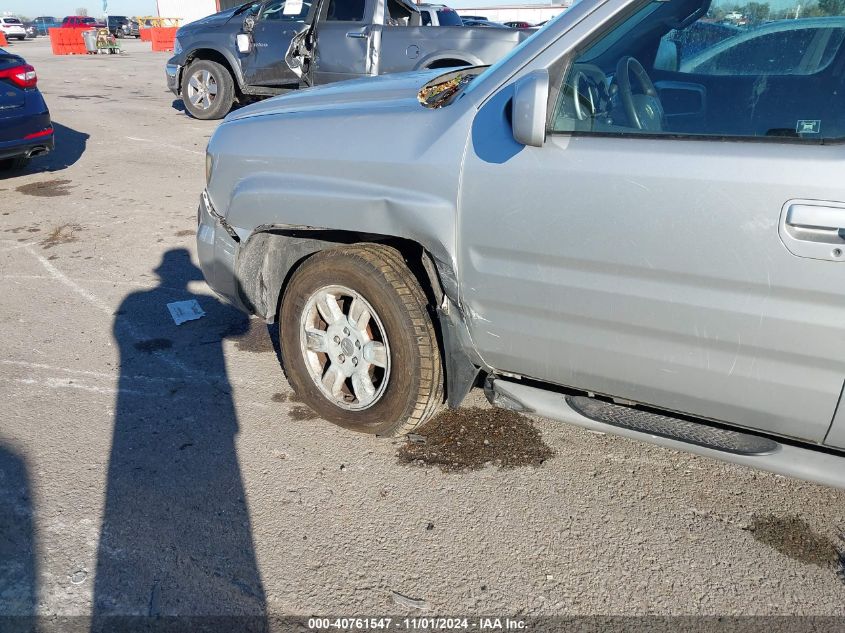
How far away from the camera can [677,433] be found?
7.97 feet

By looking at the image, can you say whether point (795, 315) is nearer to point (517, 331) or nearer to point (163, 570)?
point (517, 331)

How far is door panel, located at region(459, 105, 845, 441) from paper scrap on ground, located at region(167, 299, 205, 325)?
8.46 feet

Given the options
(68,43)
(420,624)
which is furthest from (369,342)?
(68,43)

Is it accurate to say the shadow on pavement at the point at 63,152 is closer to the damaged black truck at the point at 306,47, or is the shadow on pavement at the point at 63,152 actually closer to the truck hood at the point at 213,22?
the damaged black truck at the point at 306,47

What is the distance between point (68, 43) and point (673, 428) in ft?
126

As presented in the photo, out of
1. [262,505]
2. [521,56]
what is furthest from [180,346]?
[521,56]

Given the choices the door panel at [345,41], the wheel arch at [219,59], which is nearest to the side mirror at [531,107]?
the door panel at [345,41]

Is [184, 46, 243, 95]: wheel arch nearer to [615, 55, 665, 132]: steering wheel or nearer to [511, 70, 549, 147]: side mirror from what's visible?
[615, 55, 665, 132]: steering wheel

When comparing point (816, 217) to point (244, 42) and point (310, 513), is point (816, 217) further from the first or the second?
point (244, 42)

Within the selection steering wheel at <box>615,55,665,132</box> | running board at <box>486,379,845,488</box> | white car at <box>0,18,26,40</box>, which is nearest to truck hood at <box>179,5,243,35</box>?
steering wheel at <box>615,55,665,132</box>

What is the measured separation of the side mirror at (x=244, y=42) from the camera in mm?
10953

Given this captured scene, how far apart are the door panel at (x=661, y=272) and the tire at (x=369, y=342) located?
1.28 feet

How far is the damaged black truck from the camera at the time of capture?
9609 millimetres

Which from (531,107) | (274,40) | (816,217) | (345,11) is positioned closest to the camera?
(816,217)
